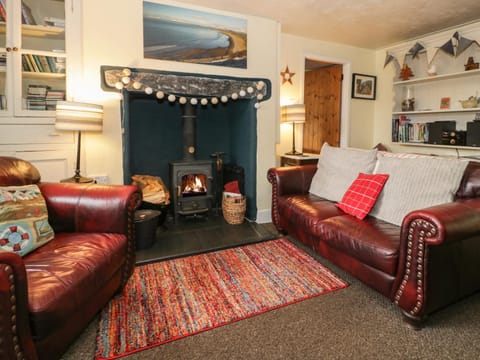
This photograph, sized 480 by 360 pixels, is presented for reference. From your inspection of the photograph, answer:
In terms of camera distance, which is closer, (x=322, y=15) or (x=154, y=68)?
(x=154, y=68)

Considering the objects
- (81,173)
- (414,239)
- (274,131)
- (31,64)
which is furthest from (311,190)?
(31,64)

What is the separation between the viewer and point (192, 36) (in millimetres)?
3037

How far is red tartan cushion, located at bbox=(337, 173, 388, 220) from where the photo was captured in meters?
2.21

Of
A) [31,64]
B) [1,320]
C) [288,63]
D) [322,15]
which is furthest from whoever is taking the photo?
[288,63]

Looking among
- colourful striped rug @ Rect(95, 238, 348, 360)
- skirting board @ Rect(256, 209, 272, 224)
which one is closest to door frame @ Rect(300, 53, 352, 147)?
skirting board @ Rect(256, 209, 272, 224)

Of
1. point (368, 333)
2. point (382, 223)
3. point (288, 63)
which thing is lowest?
point (368, 333)

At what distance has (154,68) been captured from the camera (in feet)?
9.43

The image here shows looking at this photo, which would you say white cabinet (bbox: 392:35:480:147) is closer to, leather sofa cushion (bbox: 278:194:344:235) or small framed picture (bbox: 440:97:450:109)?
small framed picture (bbox: 440:97:450:109)

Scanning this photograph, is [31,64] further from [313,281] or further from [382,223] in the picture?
[382,223]

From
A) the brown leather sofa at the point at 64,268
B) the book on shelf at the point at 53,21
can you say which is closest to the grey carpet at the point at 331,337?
the brown leather sofa at the point at 64,268

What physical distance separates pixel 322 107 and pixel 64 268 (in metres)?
4.28

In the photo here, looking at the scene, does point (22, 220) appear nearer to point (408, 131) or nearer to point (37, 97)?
point (37, 97)

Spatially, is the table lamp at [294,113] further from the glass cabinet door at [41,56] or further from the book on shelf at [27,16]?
the book on shelf at [27,16]

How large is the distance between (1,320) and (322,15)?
144 inches
